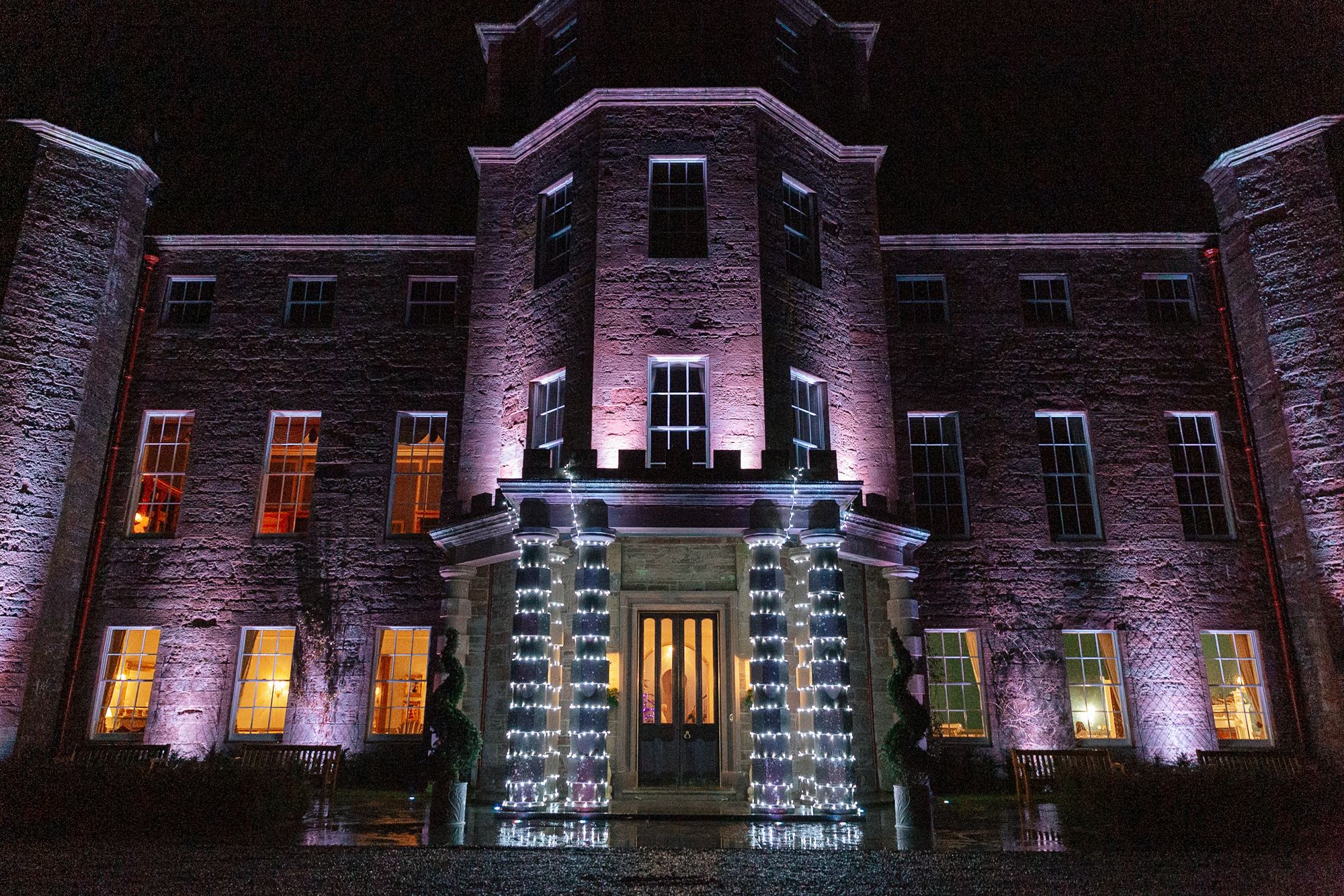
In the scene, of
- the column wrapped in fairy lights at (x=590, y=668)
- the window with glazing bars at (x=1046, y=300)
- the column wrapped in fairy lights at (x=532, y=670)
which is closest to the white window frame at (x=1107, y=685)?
the window with glazing bars at (x=1046, y=300)

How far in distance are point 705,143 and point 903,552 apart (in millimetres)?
7961

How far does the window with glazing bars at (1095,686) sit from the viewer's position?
16.3 m

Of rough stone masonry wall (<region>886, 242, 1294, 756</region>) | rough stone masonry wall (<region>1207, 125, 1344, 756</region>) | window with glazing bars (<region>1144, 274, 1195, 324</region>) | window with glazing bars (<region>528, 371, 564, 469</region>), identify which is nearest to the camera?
window with glazing bars (<region>528, 371, 564, 469</region>)

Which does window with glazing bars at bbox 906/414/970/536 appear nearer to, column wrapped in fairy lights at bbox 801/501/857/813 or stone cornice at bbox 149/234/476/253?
column wrapped in fairy lights at bbox 801/501/857/813

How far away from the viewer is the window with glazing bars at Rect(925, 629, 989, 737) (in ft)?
53.7

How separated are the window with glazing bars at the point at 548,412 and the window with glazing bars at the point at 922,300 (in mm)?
7444

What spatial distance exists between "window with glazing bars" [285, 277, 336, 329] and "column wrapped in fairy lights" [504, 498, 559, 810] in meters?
8.48

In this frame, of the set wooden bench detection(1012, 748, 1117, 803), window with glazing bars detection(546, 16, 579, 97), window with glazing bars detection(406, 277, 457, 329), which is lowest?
wooden bench detection(1012, 748, 1117, 803)

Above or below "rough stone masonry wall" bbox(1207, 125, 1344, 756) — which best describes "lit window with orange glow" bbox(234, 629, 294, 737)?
below

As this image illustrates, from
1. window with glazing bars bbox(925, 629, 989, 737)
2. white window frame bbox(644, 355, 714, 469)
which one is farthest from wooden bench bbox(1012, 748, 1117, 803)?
white window frame bbox(644, 355, 714, 469)

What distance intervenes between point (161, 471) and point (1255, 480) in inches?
845

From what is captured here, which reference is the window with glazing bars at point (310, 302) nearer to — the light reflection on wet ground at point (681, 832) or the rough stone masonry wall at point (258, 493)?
A: the rough stone masonry wall at point (258, 493)

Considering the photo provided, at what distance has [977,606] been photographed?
16.8m

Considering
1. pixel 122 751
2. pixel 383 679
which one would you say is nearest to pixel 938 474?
pixel 383 679
